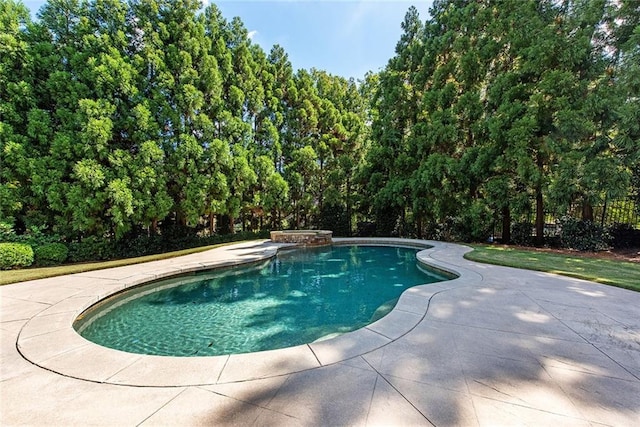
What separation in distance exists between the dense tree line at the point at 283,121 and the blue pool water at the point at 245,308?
6.05 m

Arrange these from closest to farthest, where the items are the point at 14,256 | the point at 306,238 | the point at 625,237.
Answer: the point at 14,256 < the point at 625,237 < the point at 306,238

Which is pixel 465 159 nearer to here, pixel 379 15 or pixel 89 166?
pixel 379 15

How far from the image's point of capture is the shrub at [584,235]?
31.4 feet

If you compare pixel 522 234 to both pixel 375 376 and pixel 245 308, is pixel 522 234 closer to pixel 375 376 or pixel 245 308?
pixel 245 308

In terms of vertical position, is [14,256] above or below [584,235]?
below

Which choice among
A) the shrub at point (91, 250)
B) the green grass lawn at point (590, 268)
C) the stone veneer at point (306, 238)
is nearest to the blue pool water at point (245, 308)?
the green grass lawn at point (590, 268)

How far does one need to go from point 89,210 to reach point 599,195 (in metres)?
18.2

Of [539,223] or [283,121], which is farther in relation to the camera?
[283,121]

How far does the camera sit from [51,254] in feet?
31.1

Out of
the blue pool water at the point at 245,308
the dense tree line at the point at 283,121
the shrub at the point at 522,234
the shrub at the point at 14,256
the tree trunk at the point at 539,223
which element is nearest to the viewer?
the blue pool water at the point at 245,308

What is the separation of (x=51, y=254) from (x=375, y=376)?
1230 centimetres

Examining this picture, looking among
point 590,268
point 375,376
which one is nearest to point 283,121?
point 590,268

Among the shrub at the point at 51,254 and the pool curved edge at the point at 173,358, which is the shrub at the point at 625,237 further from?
the shrub at the point at 51,254

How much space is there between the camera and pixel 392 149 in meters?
15.9
